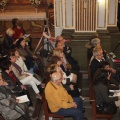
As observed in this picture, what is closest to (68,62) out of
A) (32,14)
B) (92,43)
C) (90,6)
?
(92,43)

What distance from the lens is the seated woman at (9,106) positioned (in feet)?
18.7

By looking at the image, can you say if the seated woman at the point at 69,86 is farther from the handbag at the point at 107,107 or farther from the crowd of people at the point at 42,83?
the handbag at the point at 107,107

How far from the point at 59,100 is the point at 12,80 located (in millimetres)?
1225

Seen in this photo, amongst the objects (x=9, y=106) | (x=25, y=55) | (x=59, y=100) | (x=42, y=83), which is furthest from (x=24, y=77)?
(x=59, y=100)

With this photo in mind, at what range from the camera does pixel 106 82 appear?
5828 millimetres

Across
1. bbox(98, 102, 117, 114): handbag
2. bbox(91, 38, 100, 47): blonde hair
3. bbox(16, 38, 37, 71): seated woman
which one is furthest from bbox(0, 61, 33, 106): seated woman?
bbox(91, 38, 100, 47): blonde hair

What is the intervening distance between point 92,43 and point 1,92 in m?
2.82

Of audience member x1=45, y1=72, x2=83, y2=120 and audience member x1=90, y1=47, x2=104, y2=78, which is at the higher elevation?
audience member x1=90, y1=47, x2=104, y2=78

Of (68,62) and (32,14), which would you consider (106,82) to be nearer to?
(68,62)

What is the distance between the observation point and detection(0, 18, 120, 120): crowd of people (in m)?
5.66

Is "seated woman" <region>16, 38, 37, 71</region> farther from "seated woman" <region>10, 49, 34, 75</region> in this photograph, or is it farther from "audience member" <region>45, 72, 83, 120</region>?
"audience member" <region>45, 72, 83, 120</region>

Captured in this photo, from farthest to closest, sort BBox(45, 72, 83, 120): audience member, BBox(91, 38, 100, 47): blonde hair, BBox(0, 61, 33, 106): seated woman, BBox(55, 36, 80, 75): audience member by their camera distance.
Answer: BBox(55, 36, 80, 75): audience member < BBox(91, 38, 100, 47): blonde hair < BBox(0, 61, 33, 106): seated woman < BBox(45, 72, 83, 120): audience member

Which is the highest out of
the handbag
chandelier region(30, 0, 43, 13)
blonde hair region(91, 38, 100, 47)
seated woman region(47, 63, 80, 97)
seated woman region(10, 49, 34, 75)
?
chandelier region(30, 0, 43, 13)

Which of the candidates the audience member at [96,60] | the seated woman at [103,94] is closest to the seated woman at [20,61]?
the audience member at [96,60]
